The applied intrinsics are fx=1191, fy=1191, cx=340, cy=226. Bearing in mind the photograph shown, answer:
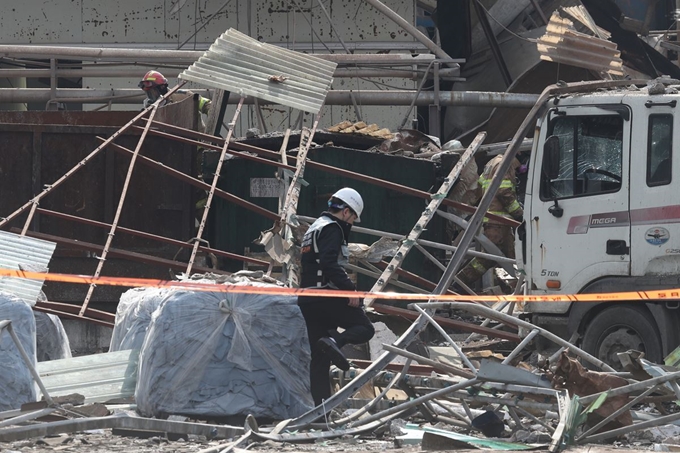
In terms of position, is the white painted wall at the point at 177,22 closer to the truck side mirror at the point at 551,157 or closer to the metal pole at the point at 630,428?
the truck side mirror at the point at 551,157

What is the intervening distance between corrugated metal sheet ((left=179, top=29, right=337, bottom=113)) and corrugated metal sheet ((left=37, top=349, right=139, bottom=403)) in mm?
4146

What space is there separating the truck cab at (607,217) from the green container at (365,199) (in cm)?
315

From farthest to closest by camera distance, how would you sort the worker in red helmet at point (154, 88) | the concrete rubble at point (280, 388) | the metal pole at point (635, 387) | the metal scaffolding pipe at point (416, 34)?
the metal scaffolding pipe at point (416, 34), the worker in red helmet at point (154, 88), the concrete rubble at point (280, 388), the metal pole at point (635, 387)

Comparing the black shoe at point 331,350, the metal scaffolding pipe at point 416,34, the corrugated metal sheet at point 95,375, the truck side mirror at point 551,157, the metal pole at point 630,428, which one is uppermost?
the metal scaffolding pipe at point 416,34

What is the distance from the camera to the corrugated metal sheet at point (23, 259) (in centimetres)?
922

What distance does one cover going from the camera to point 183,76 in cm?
1180

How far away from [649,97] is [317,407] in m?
3.49

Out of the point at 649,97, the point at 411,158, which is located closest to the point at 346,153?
the point at 411,158

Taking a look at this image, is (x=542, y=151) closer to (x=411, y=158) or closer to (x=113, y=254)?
(x=411, y=158)

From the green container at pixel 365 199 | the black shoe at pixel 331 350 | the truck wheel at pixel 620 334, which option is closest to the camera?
the black shoe at pixel 331 350

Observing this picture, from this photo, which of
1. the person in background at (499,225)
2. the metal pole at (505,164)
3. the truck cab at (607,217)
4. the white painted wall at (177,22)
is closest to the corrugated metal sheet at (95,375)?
the metal pole at (505,164)

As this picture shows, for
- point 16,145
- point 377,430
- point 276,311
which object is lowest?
point 377,430

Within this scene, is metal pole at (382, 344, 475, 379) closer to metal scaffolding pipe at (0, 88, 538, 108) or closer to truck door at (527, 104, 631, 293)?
truck door at (527, 104, 631, 293)

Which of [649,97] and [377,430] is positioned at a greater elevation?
[649,97]
